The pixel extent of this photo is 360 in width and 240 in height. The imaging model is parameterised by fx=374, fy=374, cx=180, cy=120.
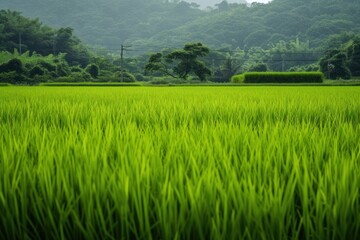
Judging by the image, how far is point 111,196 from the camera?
2.26ft

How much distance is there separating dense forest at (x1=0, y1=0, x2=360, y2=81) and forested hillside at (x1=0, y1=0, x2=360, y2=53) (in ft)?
0.66

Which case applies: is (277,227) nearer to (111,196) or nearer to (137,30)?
(111,196)

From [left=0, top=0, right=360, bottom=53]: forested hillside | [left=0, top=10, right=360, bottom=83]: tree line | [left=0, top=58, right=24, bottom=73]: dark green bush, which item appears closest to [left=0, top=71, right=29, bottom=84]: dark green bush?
[left=0, top=10, right=360, bottom=83]: tree line

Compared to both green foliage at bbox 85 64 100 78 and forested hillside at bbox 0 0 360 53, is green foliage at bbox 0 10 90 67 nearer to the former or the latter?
green foliage at bbox 85 64 100 78

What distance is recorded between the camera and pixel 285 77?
27203 millimetres

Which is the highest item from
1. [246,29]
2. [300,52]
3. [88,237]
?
[246,29]

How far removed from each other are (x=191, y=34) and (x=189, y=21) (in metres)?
16.7

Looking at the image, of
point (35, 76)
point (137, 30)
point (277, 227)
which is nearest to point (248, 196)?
point (277, 227)

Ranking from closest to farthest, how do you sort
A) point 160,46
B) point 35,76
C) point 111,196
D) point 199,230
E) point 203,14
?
point 199,230 < point 111,196 < point 35,76 < point 160,46 < point 203,14

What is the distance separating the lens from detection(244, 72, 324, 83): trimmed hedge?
26.8m

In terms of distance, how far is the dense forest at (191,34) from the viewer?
5069 cm

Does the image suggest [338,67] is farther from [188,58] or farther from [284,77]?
[188,58]

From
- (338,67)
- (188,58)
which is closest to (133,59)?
(188,58)

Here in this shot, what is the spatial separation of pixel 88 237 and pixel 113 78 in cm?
3890
